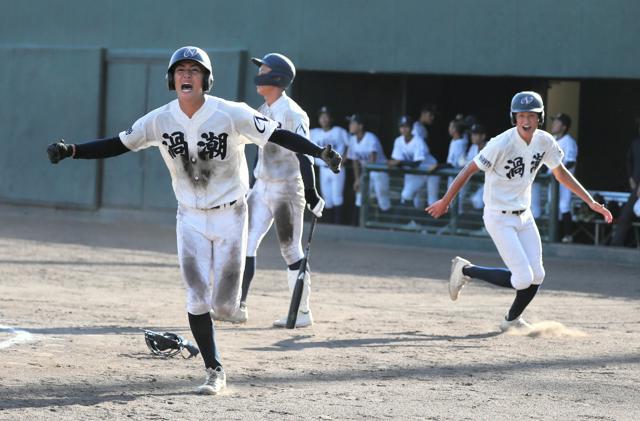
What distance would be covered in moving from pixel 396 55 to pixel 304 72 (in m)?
1.82

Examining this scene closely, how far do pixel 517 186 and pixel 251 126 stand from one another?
3.31m

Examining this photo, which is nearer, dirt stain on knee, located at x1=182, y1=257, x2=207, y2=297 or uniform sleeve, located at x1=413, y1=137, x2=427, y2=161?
dirt stain on knee, located at x1=182, y1=257, x2=207, y2=297

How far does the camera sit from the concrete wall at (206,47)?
1738 cm

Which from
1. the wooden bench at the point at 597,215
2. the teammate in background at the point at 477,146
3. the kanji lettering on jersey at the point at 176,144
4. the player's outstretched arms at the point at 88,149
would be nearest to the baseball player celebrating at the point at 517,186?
the kanji lettering on jersey at the point at 176,144

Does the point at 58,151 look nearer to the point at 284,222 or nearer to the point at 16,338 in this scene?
the point at 16,338

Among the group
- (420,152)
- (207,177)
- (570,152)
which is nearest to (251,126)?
(207,177)

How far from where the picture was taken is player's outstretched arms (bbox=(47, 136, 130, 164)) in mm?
7098

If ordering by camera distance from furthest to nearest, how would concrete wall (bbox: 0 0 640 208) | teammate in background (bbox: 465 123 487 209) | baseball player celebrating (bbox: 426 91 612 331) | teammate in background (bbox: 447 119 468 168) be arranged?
1. teammate in background (bbox: 447 119 468 168)
2. concrete wall (bbox: 0 0 640 208)
3. teammate in background (bbox: 465 123 487 209)
4. baseball player celebrating (bbox: 426 91 612 331)

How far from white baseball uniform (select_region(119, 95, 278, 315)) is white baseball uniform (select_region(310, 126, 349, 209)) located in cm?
1154

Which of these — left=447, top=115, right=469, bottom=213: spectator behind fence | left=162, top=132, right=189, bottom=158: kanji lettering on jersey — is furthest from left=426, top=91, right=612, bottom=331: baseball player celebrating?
left=447, top=115, right=469, bottom=213: spectator behind fence

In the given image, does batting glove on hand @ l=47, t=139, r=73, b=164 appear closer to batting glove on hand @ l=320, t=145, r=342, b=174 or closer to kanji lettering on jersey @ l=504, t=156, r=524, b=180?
batting glove on hand @ l=320, t=145, r=342, b=174

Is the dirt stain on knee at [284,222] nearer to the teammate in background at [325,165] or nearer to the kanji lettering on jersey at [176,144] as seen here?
the kanji lettering on jersey at [176,144]

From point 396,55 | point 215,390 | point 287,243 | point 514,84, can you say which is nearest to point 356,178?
point 396,55

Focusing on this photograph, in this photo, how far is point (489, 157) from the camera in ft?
32.1
